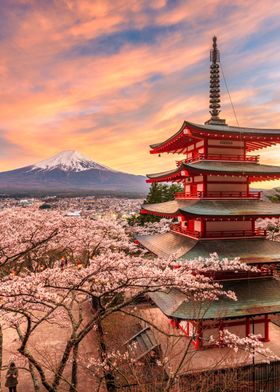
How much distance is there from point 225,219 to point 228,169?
2.42m

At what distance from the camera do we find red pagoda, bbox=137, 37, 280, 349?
13.2m

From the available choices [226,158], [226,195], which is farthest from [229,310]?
[226,158]

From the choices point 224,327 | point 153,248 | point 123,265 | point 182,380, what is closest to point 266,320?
point 224,327

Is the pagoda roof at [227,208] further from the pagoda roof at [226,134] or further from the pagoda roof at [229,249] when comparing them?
the pagoda roof at [226,134]

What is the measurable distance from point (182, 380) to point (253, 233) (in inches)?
301

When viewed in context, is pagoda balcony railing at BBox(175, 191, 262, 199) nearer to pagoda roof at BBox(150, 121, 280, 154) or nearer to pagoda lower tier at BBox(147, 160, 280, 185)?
pagoda lower tier at BBox(147, 160, 280, 185)

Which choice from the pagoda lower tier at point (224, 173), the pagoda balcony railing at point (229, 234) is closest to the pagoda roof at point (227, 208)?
the pagoda lower tier at point (224, 173)

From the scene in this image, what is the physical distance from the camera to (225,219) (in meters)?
14.7

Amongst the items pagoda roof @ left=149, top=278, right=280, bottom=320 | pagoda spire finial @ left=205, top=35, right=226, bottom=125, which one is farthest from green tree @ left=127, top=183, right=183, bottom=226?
pagoda roof @ left=149, top=278, right=280, bottom=320

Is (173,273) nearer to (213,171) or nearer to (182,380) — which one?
(182,380)

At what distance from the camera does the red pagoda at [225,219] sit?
13180 mm

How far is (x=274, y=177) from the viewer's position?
1552 centimetres

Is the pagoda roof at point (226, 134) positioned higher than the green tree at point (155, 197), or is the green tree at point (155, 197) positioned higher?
the pagoda roof at point (226, 134)

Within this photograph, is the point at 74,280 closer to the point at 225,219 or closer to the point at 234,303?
the point at 234,303
